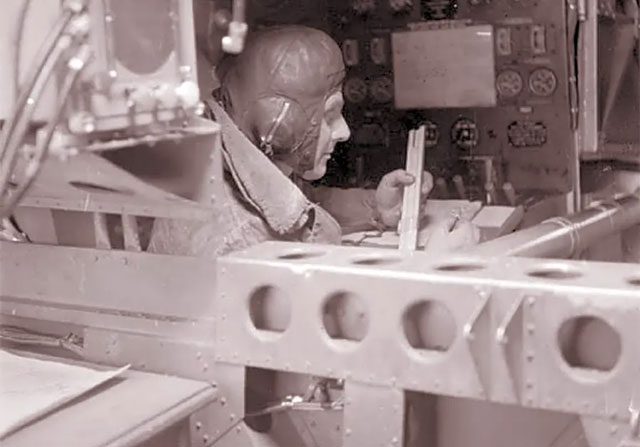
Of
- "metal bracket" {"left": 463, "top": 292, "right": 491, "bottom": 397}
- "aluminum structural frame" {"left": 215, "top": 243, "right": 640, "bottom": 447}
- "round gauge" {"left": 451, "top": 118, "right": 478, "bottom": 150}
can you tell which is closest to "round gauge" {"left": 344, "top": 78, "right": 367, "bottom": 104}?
"round gauge" {"left": 451, "top": 118, "right": 478, "bottom": 150}

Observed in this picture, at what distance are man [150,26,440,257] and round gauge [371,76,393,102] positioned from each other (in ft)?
3.31

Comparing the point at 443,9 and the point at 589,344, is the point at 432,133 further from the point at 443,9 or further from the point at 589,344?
the point at 589,344

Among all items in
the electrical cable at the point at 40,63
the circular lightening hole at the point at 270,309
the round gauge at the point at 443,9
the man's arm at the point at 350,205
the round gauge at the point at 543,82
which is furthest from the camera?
the round gauge at the point at 443,9

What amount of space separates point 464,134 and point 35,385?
2.20m

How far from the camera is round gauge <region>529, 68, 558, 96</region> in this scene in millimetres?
3412

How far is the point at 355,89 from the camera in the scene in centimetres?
378

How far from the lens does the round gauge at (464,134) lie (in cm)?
364

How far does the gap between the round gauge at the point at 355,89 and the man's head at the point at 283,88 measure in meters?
1.11

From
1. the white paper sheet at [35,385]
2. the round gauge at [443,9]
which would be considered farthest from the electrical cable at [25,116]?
the round gauge at [443,9]

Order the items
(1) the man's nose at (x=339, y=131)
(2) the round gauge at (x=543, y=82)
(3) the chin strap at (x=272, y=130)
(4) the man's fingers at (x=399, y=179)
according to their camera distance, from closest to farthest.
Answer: (3) the chin strap at (x=272, y=130) → (1) the man's nose at (x=339, y=131) → (4) the man's fingers at (x=399, y=179) → (2) the round gauge at (x=543, y=82)

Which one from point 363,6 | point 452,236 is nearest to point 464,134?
point 363,6

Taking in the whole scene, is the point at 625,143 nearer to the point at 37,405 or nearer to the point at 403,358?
the point at 403,358

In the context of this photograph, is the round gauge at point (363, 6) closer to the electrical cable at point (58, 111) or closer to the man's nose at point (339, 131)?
the man's nose at point (339, 131)

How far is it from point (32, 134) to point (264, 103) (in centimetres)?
94
